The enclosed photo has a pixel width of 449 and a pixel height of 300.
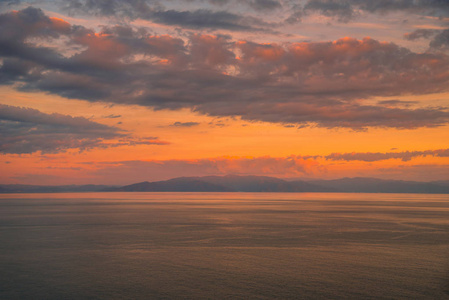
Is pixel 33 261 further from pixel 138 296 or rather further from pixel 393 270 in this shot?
pixel 393 270

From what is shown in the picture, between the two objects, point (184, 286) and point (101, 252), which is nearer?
point (184, 286)

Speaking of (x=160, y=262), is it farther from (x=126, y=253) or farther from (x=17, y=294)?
(x=17, y=294)

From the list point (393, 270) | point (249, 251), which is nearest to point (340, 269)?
point (393, 270)

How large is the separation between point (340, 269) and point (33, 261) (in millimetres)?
26238

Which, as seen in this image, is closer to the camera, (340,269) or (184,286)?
(184,286)

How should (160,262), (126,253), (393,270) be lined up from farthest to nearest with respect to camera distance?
(126,253) → (160,262) → (393,270)

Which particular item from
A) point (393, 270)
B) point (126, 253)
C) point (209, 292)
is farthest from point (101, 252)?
point (393, 270)

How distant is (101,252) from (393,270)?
26.9 metres

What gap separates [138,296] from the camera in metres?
25.4

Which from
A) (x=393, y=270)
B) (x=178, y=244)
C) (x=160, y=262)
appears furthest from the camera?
(x=178, y=244)

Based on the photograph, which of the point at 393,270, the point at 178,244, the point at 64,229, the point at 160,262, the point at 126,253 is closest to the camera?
the point at 393,270

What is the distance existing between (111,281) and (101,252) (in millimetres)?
12058

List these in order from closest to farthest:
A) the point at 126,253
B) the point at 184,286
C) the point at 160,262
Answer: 1. the point at 184,286
2. the point at 160,262
3. the point at 126,253

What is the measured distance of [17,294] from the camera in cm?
2575
